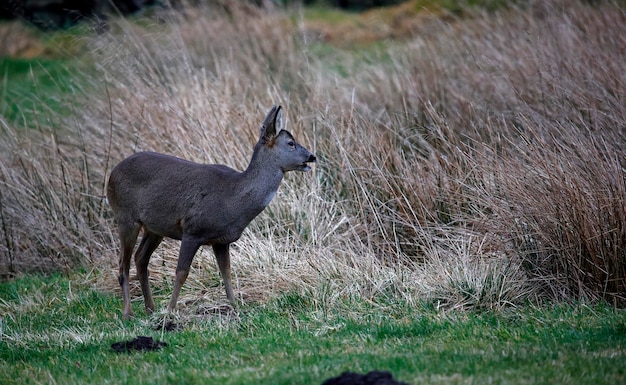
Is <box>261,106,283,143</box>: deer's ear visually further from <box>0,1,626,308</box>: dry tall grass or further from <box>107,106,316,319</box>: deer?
<box>0,1,626,308</box>: dry tall grass

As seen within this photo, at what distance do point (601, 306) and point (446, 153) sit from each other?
3.19m

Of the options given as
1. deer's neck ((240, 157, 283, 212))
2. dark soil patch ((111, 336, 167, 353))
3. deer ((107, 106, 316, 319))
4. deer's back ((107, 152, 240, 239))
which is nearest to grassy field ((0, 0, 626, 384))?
dark soil patch ((111, 336, 167, 353))

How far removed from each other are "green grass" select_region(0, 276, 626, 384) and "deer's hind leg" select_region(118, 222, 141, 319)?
0.15 meters

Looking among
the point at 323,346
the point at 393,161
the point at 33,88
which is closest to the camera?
the point at 323,346

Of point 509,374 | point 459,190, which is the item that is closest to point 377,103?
point 459,190

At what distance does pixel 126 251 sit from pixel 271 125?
1722 millimetres

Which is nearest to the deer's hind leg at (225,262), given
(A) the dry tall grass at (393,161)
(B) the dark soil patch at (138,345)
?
(A) the dry tall grass at (393,161)

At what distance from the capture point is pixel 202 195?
7090 mm

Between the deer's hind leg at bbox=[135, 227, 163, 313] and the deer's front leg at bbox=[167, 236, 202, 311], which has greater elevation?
the deer's front leg at bbox=[167, 236, 202, 311]

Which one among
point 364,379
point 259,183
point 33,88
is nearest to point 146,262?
point 259,183

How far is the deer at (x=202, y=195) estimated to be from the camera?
23.0 ft

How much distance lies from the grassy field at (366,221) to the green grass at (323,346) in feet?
0.08

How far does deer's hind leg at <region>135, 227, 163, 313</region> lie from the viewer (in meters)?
7.54

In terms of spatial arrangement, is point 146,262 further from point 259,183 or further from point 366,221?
point 366,221
